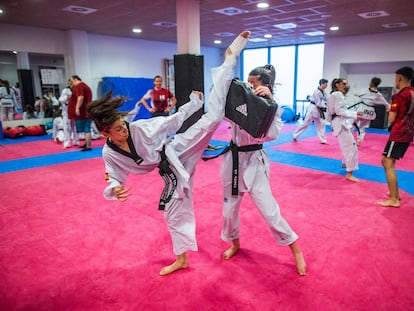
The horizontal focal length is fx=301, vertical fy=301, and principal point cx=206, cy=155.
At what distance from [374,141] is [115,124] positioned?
7.61 m

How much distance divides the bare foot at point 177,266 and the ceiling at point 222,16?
17.6ft

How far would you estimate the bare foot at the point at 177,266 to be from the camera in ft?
7.50

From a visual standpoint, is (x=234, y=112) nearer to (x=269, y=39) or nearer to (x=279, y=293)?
(x=279, y=293)

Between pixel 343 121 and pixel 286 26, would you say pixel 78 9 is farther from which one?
pixel 343 121

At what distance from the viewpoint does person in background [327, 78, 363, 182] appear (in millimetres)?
4352

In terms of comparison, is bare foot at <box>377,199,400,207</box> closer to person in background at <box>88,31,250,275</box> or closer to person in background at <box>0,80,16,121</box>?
person in background at <box>88,31,250,275</box>

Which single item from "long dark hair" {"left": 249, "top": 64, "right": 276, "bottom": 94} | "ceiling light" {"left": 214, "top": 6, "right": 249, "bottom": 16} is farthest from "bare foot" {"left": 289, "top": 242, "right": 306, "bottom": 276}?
"ceiling light" {"left": 214, "top": 6, "right": 249, "bottom": 16}

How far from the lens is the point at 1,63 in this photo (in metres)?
9.47

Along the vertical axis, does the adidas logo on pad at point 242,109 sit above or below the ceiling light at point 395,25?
below

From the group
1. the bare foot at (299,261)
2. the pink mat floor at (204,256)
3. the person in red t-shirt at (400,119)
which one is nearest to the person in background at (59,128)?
the pink mat floor at (204,256)

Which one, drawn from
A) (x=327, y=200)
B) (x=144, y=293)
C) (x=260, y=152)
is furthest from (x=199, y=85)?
(x=144, y=293)

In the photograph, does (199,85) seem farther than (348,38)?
No

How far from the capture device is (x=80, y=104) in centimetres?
664

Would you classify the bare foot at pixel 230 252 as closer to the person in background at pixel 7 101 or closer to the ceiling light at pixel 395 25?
the ceiling light at pixel 395 25
